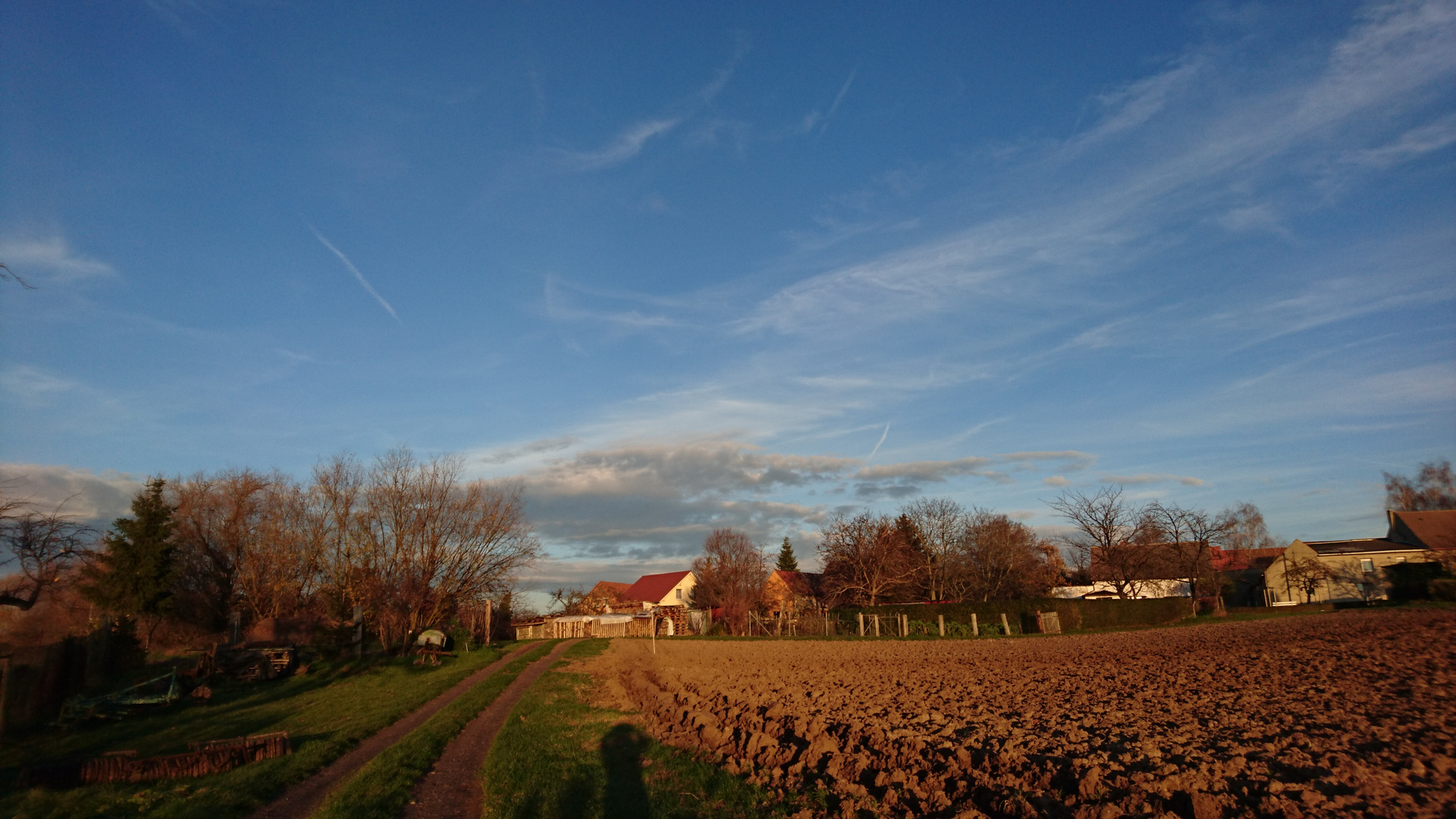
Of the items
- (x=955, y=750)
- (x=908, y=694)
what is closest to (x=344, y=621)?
(x=908, y=694)

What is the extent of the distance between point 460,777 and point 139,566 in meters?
28.1

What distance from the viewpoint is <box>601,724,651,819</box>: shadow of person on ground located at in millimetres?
7891

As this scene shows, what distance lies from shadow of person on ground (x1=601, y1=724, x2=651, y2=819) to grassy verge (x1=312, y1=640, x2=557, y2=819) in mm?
2408

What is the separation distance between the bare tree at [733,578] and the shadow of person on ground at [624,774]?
1675 inches

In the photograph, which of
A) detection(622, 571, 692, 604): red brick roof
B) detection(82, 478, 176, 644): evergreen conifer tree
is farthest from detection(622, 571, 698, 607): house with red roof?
detection(82, 478, 176, 644): evergreen conifer tree

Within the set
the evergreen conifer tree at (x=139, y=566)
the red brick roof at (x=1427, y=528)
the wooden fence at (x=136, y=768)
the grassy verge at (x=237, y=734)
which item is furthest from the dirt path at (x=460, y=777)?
the red brick roof at (x=1427, y=528)

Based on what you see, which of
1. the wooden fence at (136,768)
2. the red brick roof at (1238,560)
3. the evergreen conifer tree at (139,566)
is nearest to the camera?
the wooden fence at (136,768)

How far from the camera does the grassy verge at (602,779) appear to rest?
7.75 meters

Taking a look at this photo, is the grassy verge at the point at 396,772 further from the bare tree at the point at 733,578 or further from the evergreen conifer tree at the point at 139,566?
Answer: the bare tree at the point at 733,578

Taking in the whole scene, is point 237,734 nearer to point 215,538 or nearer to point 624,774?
point 624,774

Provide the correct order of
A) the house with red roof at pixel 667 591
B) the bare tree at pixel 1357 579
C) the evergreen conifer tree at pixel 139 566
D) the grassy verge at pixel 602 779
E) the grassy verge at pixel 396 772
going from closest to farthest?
1. the grassy verge at pixel 602 779
2. the grassy verge at pixel 396 772
3. the evergreen conifer tree at pixel 139 566
4. the bare tree at pixel 1357 579
5. the house with red roof at pixel 667 591

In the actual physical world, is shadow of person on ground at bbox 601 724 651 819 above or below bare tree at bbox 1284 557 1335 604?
above

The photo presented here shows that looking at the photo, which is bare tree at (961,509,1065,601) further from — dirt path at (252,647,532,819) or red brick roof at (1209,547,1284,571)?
dirt path at (252,647,532,819)

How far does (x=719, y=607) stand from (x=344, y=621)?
33017mm
